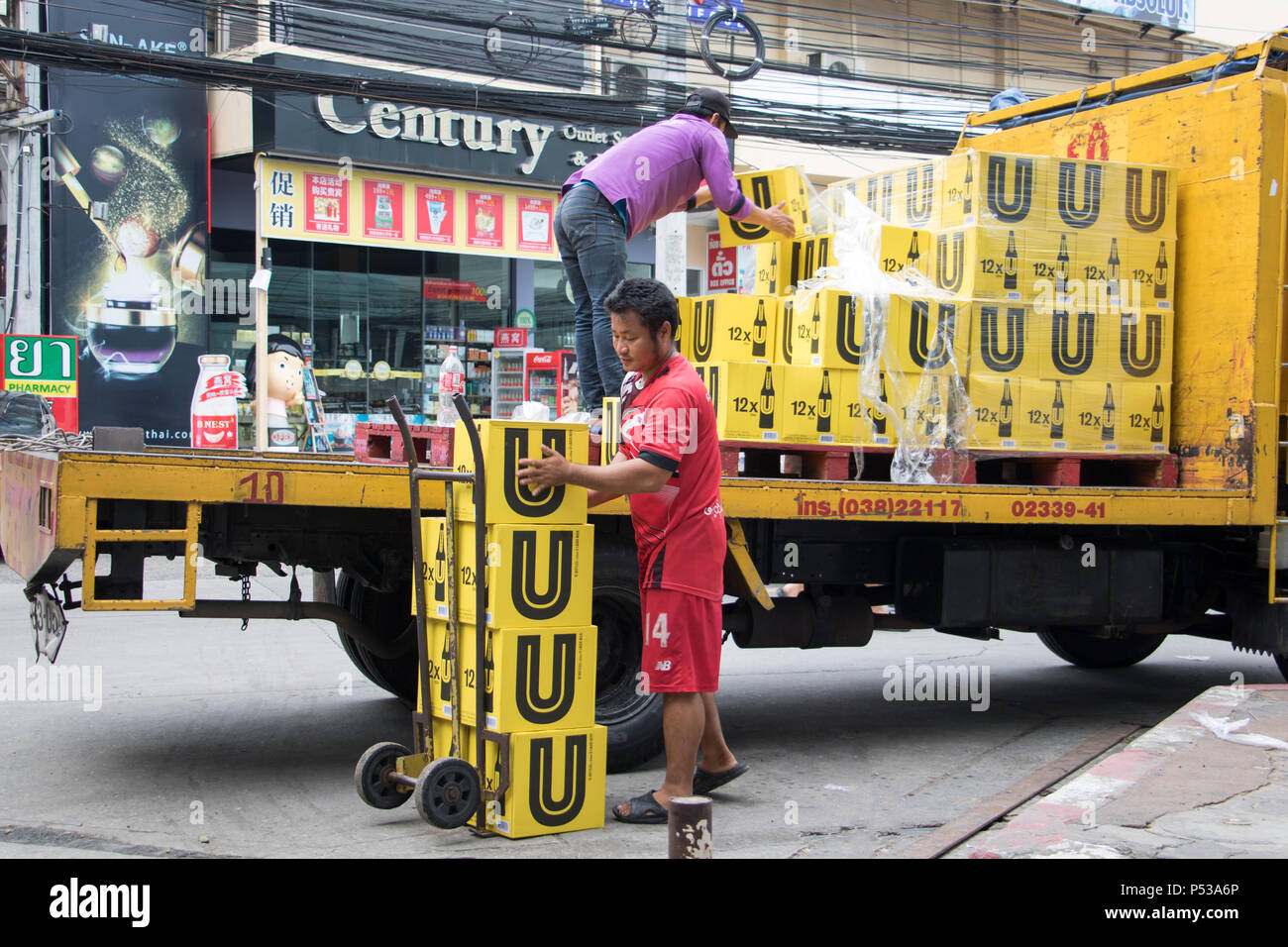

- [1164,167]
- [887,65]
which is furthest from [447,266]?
[1164,167]

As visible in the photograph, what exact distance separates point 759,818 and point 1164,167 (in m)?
4.29

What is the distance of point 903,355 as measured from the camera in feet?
20.9

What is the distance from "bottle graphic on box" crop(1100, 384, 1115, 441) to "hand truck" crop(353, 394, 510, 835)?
374 cm

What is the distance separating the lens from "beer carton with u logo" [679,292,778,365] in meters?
6.27

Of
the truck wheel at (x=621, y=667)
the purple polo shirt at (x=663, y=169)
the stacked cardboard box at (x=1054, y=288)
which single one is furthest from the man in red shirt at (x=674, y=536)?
the stacked cardboard box at (x=1054, y=288)

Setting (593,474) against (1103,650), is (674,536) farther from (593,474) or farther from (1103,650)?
(1103,650)

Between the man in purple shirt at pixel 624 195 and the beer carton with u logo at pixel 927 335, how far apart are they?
904 mm

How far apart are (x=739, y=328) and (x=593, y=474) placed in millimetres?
2008

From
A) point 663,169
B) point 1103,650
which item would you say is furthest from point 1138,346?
point 1103,650

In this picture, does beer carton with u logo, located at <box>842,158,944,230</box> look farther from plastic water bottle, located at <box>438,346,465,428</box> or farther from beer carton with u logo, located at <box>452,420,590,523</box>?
plastic water bottle, located at <box>438,346,465,428</box>

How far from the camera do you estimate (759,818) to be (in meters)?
5.14

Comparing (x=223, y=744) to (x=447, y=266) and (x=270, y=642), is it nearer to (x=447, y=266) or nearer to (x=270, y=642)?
(x=270, y=642)

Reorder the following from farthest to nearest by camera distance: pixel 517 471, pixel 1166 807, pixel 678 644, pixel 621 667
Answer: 1. pixel 621 667
2. pixel 678 644
3. pixel 1166 807
4. pixel 517 471

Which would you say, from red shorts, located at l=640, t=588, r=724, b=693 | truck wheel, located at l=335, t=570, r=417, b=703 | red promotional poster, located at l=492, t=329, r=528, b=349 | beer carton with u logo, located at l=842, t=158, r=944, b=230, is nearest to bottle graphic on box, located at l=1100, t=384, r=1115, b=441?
beer carton with u logo, located at l=842, t=158, r=944, b=230
